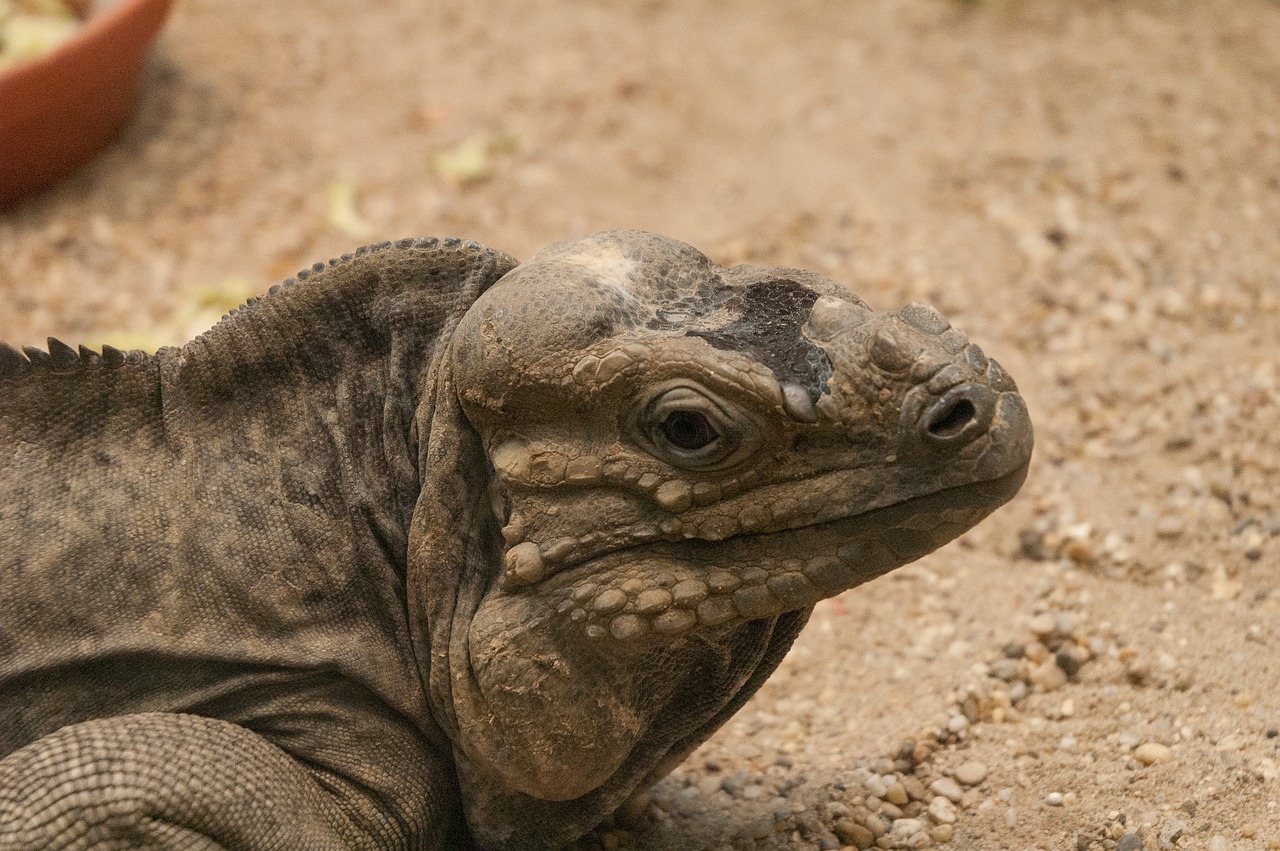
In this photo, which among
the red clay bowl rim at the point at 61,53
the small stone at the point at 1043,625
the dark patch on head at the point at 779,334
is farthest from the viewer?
the red clay bowl rim at the point at 61,53

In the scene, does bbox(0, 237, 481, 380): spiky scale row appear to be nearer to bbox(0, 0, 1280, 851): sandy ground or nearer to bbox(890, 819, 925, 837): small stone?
bbox(0, 0, 1280, 851): sandy ground

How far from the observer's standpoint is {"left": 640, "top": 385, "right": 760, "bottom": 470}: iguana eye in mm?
3748

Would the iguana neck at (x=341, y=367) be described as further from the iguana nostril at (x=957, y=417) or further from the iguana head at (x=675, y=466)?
the iguana nostril at (x=957, y=417)

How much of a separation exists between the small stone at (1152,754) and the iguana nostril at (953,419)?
203 cm

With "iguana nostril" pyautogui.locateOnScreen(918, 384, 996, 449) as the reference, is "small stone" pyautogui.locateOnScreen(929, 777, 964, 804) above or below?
below

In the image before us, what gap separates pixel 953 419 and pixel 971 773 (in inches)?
77.5

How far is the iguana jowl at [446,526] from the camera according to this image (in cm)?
377

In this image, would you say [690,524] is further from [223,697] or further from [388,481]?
[223,697]

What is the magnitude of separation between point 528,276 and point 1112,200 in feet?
19.6

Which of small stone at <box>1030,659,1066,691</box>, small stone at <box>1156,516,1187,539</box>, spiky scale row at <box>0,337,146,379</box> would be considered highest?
spiky scale row at <box>0,337,146,379</box>

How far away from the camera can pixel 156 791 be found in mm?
3846

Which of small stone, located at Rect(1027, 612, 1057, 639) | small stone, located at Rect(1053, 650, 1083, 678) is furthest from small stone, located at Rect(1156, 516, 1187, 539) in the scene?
small stone, located at Rect(1053, 650, 1083, 678)

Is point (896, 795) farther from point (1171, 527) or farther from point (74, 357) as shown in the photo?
point (74, 357)

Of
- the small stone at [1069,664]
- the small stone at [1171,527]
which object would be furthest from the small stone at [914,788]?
the small stone at [1171,527]
